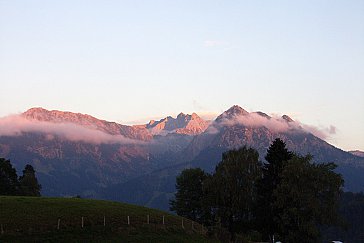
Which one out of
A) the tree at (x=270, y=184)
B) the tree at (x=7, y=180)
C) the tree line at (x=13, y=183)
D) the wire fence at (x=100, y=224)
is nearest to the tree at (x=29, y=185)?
the tree line at (x=13, y=183)

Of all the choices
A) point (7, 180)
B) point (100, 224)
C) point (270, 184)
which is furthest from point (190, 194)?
point (7, 180)

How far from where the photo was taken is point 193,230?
8562 cm

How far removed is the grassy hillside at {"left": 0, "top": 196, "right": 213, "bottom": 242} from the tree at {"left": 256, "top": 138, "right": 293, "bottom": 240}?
15.3 m

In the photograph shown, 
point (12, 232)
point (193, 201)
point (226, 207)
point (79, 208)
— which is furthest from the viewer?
point (193, 201)

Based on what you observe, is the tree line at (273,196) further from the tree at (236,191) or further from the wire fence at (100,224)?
the wire fence at (100,224)

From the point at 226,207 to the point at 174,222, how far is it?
19616mm

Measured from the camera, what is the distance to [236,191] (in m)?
101

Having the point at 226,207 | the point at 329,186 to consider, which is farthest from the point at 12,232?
the point at 329,186

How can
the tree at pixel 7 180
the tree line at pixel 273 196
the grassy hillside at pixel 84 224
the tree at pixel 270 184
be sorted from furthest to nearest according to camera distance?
the tree at pixel 7 180 → the tree at pixel 270 184 → the tree line at pixel 273 196 → the grassy hillside at pixel 84 224

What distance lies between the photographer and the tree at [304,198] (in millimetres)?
85875

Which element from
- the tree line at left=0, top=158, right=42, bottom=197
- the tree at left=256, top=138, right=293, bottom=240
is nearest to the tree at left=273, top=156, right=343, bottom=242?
the tree at left=256, top=138, right=293, bottom=240

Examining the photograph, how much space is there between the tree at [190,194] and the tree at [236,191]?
17.2m

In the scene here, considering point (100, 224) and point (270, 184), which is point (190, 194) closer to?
point (270, 184)

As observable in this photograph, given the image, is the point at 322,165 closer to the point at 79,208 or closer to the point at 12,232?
the point at 79,208
